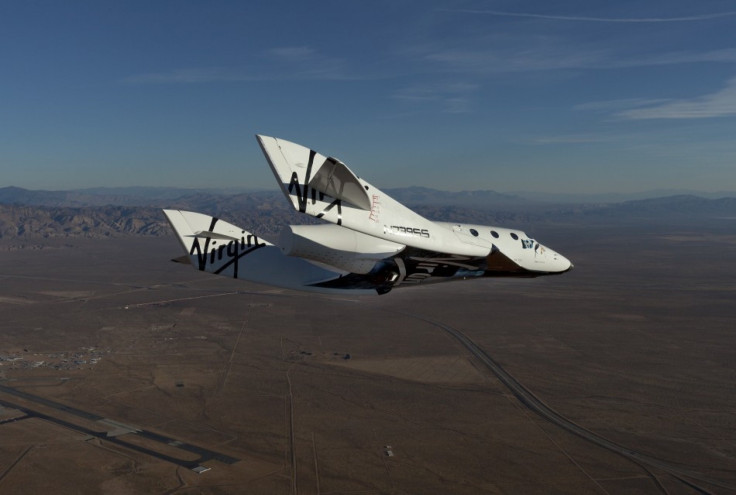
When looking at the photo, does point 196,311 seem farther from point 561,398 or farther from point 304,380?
point 561,398

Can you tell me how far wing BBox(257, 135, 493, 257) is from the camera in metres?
18.9

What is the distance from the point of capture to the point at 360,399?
75.4m

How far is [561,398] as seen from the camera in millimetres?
78000

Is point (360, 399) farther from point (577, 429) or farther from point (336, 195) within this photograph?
point (336, 195)

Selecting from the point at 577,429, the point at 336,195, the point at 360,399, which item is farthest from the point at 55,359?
the point at 336,195

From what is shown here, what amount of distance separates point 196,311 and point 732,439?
118484 mm

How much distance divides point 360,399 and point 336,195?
60759 millimetres

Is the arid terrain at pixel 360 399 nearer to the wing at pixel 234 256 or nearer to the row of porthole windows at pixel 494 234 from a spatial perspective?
the row of porthole windows at pixel 494 234

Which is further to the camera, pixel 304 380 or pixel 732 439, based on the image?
pixel 304 380

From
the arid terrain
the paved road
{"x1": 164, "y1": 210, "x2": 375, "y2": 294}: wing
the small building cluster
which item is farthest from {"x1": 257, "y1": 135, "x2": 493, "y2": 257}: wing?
the small building cluster

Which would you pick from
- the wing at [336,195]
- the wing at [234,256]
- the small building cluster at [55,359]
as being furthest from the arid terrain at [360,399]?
the wing at [336,195]

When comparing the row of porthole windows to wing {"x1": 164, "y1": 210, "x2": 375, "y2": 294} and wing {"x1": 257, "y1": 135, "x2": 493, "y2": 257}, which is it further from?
wing {"x1": 164, "y1": 210, "x2": 375, "y2": 294}

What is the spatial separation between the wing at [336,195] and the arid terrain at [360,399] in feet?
127

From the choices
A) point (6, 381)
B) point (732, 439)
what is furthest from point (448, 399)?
point (6, 381)
